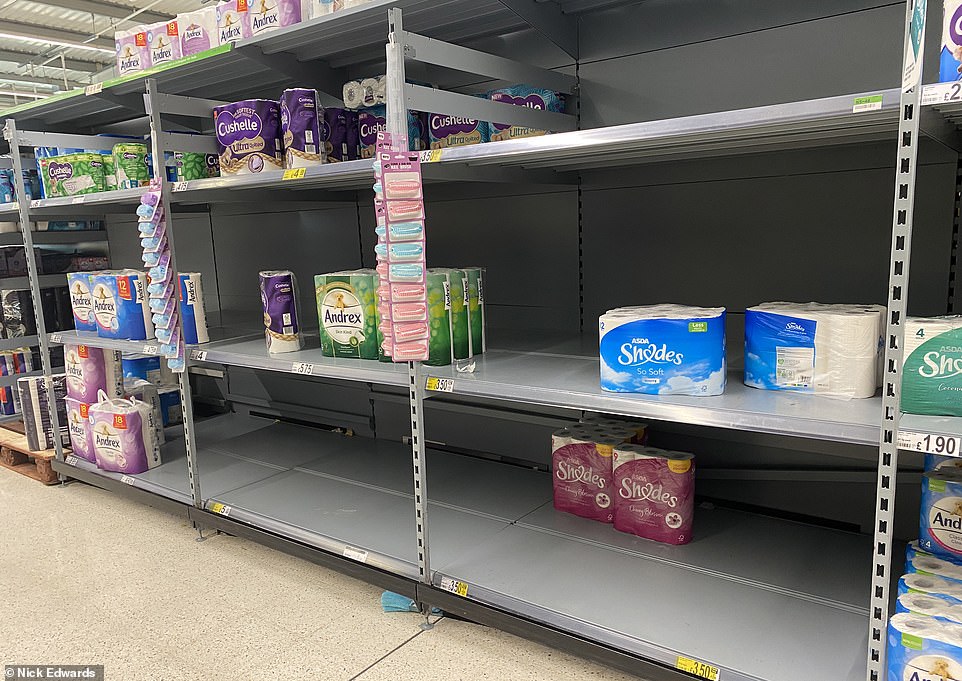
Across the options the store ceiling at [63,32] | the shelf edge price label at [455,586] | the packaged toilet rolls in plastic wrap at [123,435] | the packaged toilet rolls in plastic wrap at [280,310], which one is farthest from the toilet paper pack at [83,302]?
the shelf edge price label at [455,586]

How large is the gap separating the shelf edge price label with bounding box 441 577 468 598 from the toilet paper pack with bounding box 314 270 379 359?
77 centimetres

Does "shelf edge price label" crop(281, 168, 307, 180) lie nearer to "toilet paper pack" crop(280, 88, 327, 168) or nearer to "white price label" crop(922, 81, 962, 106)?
"toilet paper pack" crop(280, 88, 327, 168)

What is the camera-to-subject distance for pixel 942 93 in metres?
1.19

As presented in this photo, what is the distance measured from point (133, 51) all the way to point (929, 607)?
10.9 ft

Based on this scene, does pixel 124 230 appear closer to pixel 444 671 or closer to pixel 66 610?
pixel 66 610

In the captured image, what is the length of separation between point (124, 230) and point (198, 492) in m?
2.61

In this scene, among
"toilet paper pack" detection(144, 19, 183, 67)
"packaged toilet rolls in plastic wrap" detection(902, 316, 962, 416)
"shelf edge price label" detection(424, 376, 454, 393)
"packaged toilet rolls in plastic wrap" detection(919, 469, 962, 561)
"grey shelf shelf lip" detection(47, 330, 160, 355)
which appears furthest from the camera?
"grey shelf shelf lip" detection(47, 330, 160, 355)

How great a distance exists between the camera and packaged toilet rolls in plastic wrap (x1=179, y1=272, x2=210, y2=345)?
9.19 ft

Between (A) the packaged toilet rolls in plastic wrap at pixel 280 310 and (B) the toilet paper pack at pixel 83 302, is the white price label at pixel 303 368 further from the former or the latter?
(B) the toilet paper pack at pixel 83 302

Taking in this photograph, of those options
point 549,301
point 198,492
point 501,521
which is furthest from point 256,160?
point 501,521

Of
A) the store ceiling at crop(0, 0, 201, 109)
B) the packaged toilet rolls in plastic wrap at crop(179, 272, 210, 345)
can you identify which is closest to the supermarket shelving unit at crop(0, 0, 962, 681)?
the packaged toilet rolls in plastic wrap at crop(179, 272, 210, 345)

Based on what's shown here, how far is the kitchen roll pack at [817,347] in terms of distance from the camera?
1.49 metres

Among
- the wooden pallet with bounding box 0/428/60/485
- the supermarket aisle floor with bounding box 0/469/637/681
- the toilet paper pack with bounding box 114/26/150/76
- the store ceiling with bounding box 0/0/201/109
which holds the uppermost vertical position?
the store ceiling with bounding box 0/0/201/109

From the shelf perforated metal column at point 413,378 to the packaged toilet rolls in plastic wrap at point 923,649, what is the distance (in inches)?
48.5
